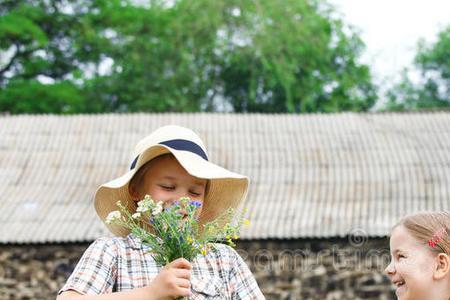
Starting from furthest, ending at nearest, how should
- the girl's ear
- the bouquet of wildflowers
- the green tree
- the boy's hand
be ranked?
the green tree, the girl's ear, the bouquet of wildflowers, the boy's hand

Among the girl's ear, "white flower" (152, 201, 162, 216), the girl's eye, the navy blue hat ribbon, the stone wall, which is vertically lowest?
the stone wall

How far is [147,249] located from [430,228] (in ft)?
3.10

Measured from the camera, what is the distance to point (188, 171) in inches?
127

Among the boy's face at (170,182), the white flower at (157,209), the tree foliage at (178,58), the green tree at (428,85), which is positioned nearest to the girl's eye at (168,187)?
the boy's face at (170,182)

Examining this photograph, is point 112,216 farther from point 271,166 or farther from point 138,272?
point 271,166

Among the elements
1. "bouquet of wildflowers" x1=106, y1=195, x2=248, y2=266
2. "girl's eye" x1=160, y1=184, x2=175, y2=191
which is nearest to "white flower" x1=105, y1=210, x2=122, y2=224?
"bouquet of wildflowers" x1=106, y1=195, x2=248, y2=266

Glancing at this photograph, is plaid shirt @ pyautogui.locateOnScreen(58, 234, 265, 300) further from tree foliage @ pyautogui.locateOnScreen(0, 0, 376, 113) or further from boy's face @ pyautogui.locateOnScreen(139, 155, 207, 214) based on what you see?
tree foliage @ pyautogui.locateOnScreen(0, 0, 376, 113)

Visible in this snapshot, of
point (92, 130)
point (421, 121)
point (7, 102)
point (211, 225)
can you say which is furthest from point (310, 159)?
point (211, 225)

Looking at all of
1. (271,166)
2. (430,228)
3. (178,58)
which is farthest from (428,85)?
(430,228)

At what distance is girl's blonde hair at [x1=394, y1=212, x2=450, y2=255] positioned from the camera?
3402mm

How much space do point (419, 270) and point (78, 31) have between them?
26.4 m

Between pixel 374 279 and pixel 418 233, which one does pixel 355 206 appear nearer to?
pixel 374 279

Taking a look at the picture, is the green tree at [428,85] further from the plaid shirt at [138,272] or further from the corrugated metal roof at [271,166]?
the plaid shirt at [138,272]

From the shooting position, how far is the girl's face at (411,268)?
3371 millimetres
